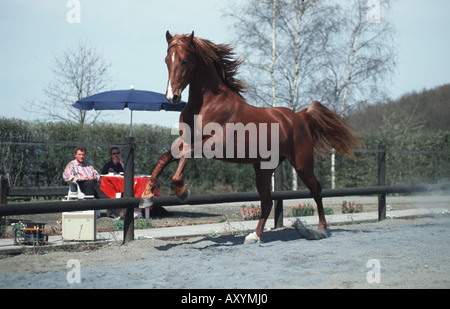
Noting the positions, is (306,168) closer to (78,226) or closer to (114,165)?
(78,226)

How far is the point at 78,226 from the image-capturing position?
647cm

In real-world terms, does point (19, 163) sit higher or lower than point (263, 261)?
higher

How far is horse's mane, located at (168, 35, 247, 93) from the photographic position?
209 inches

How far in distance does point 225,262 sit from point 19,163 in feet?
30.7

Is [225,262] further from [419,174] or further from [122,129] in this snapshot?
[419,174]

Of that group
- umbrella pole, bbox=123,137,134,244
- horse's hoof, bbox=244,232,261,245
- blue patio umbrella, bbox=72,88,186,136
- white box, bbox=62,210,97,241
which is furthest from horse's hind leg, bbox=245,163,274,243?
blue patio umbrella, bbox=72,88,186,136

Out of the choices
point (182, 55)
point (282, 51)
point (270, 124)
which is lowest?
point (270, 124)

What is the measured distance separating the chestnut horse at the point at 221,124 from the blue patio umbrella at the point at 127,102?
478cm

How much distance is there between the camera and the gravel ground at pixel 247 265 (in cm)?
382

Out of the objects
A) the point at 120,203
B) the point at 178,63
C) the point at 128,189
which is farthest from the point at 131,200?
the point at 178,63

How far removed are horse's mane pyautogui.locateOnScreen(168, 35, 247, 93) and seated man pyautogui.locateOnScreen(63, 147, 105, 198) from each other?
3.92 m

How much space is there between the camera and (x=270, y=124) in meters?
5.79
